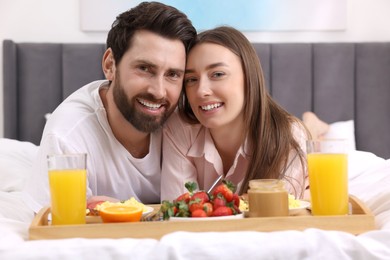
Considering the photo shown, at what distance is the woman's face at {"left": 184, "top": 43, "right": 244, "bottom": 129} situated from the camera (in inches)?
81.1

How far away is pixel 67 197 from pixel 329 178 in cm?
63

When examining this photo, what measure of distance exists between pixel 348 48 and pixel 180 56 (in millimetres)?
1842

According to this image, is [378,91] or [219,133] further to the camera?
[378,91]

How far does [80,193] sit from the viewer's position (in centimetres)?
142

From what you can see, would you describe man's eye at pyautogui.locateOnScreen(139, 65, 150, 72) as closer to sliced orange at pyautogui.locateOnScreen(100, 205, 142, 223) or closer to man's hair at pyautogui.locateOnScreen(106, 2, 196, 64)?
man's hair at pyautogui.locateOnScreen(106, 2, 196, 64)

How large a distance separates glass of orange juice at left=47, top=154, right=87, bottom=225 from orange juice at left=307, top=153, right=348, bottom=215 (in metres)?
0.56

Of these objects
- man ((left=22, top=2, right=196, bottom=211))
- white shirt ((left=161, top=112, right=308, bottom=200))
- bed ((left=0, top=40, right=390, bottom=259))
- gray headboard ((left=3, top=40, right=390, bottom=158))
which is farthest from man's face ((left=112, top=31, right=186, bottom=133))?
gray headboard ((left=3, top=40, right=390, bottom=158))

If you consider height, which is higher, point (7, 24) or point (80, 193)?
point (7, 24)

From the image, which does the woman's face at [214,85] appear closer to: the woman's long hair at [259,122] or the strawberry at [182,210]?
the woman's long hair at [259,122]

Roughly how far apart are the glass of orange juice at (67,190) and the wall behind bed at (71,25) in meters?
2.32

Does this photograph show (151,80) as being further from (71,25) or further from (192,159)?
(71,25)

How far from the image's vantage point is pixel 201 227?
4.41ft

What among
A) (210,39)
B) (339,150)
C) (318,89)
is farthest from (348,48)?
(339,150)

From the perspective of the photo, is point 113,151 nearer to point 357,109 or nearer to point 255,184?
point 255,184
